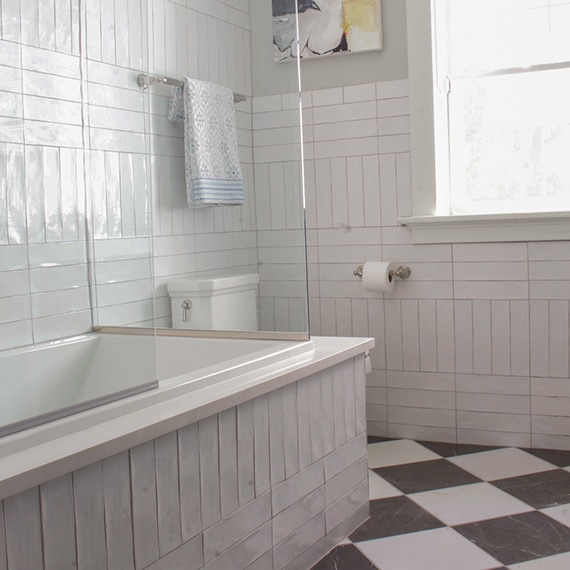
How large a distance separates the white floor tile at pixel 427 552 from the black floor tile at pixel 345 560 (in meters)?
A: 0.02

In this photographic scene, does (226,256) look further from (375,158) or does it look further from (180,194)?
(375,158)

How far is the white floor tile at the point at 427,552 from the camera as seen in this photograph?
212 centimetres

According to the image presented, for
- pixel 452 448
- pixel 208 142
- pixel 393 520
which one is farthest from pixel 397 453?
pixel 208 142

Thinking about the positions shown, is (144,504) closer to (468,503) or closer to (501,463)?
(468,503)

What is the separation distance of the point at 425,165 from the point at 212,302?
4.24ft

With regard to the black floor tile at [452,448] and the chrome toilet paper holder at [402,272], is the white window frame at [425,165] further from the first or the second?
the black floor tile at [452,448]

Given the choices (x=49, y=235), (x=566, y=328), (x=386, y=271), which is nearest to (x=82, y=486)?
(x=49, y=235)

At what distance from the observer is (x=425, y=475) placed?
284cm

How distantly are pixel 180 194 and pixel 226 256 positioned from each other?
22 centimetres

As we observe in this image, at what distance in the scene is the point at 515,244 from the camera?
304 cm

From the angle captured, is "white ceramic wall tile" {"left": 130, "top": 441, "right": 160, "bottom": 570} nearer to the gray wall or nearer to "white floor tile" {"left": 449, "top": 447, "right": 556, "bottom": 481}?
"white floor tile" {"left": 449, "top": 447, "right": 556, "bottom": 481}

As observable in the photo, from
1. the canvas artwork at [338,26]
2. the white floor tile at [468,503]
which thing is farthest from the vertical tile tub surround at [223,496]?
the canvas artwork at [338,26]

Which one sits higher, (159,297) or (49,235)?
(49,235)

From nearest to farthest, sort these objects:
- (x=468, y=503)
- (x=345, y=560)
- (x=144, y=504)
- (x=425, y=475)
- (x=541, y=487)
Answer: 1. (x=144, y=504)
2. (x=345, y=560)
3. (x=468, y=503)
4. (x=541, y=487)
5. (x=425, y=475)
